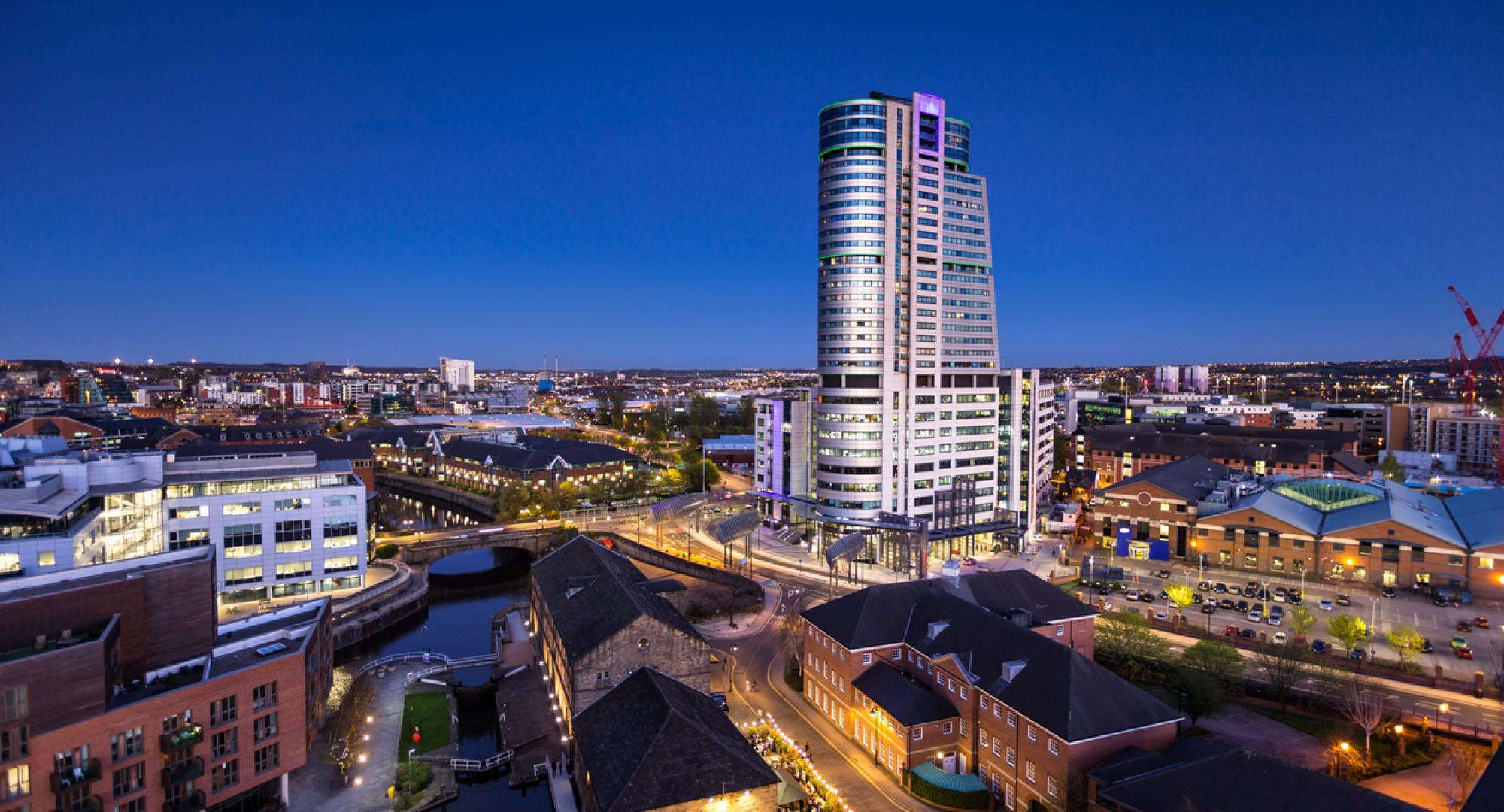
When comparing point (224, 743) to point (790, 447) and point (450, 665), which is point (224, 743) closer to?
point (450, 665)

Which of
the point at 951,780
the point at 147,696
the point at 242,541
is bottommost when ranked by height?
the point at 951,780

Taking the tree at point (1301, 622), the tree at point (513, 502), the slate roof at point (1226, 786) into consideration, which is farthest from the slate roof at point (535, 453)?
the slate roof at point (1226, 786)

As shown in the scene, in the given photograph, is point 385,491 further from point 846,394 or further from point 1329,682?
point 1329,682

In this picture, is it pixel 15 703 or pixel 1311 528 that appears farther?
pixel 1311 528

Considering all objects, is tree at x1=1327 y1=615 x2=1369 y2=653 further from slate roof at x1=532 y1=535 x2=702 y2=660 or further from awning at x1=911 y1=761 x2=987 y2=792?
Result: slate roof at x1=532 y1=535 x2=702 y2=660

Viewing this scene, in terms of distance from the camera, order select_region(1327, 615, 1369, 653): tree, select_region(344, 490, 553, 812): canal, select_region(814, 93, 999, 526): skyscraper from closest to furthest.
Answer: select_region(344, 490, 553, 812): canal → select_region(1327, 615, 1369, 653): tree → select_region(814, 93, 999, 526): skyscraper

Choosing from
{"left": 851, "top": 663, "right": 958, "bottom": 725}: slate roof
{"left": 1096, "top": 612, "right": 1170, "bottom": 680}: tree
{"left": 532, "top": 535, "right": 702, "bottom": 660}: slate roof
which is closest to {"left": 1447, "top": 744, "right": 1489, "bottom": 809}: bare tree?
{"left": 1096, "top": 612, "right": 1170, "bottom": 680}: tree

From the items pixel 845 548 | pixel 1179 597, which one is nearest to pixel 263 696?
pixel 845 548
